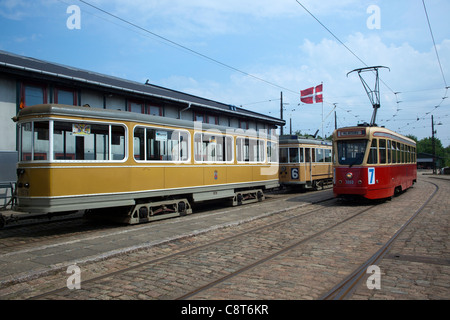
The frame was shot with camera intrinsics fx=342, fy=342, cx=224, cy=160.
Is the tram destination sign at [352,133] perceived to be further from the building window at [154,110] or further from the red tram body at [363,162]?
the building window at [154,110]

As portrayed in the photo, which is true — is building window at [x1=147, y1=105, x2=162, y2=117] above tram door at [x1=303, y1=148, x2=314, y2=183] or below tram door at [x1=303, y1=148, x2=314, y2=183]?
above

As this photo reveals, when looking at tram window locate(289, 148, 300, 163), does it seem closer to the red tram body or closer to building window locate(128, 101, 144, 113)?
the red tram body

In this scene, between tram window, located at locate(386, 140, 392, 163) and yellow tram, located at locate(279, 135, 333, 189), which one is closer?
tram window, located at locate(386, 140, 392, 163)

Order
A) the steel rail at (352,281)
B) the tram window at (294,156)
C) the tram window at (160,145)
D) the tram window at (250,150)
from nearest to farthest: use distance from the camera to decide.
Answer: the steel rail at (352,281) < the tram window at (160,145) < the tram window at (250,150) < the tram window at (294,156)

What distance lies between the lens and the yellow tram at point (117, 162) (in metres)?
7.67

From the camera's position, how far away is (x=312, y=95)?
97.0 ft

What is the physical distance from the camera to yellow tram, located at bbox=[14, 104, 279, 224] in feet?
25.2

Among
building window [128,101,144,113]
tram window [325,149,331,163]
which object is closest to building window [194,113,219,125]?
building window [128,101,144,113]

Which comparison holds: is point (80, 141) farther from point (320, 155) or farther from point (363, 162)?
point (320, 155)

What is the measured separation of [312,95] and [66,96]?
21.1m

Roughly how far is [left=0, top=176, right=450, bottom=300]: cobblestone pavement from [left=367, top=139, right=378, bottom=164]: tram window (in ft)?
13.5

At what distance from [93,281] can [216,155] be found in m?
7.40

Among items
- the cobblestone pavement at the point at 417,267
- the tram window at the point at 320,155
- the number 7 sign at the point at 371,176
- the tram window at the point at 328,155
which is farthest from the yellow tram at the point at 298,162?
the cobblestone pavement at the point at 417,267

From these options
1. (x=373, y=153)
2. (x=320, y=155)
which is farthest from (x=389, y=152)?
(x=320, y=155)
